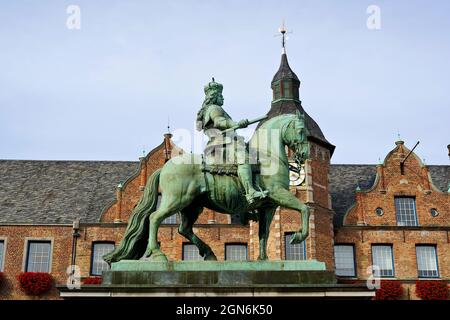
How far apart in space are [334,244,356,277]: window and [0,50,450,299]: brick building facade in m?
0.05

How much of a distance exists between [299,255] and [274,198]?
1957 cm

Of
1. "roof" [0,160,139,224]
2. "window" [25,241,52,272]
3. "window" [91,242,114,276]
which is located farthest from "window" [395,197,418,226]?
"window" [25,241,52,272]

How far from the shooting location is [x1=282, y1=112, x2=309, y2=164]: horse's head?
39.8 ft

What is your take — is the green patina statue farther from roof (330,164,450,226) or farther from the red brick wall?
roof (330,164,450,226)

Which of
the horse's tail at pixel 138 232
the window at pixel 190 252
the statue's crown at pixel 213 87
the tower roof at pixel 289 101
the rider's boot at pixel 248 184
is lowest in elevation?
the horse's tail at pixel 138 232

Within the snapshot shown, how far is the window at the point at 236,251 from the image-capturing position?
32531 mm

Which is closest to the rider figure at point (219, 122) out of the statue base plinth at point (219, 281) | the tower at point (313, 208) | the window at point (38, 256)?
the statue base plinth at point (219, 281)

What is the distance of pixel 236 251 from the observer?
32.7 meters

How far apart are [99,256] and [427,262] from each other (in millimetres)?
15782

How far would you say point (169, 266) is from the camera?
1118 cm

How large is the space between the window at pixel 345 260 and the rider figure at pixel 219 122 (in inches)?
834

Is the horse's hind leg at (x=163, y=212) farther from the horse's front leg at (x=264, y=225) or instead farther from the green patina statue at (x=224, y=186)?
the horse's front leg at (x=264, y=225)
